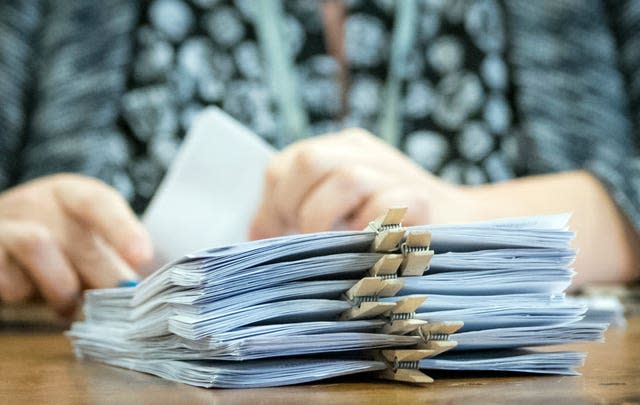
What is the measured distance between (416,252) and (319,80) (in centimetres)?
76

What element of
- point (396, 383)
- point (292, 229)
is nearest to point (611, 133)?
point (292, 229)

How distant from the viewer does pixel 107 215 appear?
69 cm

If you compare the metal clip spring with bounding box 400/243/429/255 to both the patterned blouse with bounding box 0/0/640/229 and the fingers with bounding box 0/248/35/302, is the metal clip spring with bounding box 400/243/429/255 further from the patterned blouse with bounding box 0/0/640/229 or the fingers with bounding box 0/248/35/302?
the patterned blouse with bounding box 0/0/640/229

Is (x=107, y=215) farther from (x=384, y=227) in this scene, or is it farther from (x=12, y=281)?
(x=384, y=227)

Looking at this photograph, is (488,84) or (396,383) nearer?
(396,383)

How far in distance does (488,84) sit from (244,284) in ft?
2.65

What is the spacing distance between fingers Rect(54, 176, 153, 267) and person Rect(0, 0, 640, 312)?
0.65 feet

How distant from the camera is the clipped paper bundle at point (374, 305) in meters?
0.31

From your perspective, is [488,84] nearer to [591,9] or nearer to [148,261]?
[591,9]

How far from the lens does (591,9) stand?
43.0 inches

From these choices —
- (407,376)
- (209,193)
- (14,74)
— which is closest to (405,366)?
(407,376)

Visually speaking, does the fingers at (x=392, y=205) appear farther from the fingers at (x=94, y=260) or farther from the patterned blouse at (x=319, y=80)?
the patterned blouse at (x=319, y=80)

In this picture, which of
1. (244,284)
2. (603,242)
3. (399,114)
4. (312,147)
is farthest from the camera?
(399,114)

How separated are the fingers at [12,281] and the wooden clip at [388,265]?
0.55m
